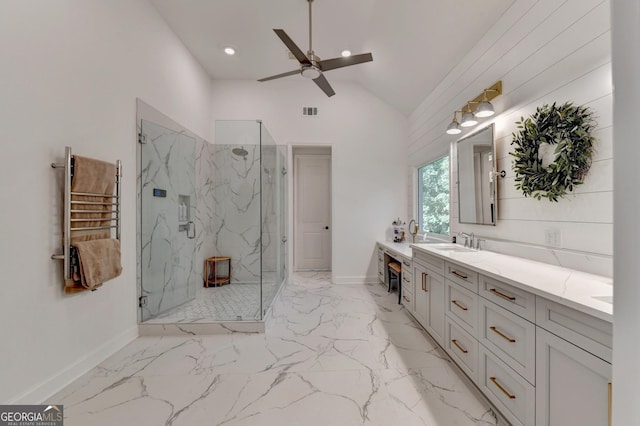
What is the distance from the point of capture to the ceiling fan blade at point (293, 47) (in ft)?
6.85

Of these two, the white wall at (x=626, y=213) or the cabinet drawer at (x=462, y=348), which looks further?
the cabinet drawer at (x=462, y=348)

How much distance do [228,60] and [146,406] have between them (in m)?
4.06

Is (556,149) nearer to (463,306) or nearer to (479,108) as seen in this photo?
(479,108)

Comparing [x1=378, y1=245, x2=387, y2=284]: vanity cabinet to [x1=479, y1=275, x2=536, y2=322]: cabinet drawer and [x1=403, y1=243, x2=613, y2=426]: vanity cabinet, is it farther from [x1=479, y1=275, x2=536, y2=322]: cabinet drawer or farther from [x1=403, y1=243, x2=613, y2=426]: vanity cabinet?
[x1=479, y1=275, x2=536, y2=322]: cabinet drawer

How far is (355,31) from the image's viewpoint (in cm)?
320

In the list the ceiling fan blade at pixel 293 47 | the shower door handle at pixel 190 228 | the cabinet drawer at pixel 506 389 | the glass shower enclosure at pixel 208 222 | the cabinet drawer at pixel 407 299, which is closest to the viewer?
the cabinet drawer at pixel 506 389

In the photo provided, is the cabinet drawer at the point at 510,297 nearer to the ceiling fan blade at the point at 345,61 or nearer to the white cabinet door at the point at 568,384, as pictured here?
the white cabinet door at the point at 568,384

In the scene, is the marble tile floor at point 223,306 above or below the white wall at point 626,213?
below

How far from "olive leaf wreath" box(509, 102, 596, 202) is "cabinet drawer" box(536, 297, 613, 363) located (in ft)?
2.84

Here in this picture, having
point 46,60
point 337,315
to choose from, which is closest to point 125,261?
point 46,60

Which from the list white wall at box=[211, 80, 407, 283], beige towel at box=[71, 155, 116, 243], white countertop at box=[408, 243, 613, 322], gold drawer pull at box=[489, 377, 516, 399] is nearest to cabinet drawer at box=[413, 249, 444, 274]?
white countertop at box=[408, 243, 613, 322]

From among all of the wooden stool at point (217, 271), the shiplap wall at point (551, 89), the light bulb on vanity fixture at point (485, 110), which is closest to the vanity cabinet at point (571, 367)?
the shiplap wall at point (551, 89)

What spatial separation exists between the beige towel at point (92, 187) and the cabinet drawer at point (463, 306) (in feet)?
9.08

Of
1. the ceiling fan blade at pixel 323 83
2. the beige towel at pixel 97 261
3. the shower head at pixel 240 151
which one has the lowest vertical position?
the beige towel at pixel 97 261
